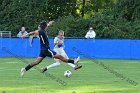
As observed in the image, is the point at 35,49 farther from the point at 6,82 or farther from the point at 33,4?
the point at 6,82

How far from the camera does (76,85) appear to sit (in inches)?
667

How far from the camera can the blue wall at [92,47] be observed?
37812 millimetres

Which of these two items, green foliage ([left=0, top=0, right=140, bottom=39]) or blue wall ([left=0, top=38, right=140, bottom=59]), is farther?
green foliage ([left=0, top=0, right=140, bottom=39])

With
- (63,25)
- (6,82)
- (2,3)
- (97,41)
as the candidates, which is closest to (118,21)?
(63,25)

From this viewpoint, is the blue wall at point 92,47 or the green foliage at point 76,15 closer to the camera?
the blue wall at point 92,47

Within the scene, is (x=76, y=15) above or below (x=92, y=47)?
below

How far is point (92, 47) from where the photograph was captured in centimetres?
3850

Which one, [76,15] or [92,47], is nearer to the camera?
[92,47]

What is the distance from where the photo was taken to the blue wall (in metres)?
37.8

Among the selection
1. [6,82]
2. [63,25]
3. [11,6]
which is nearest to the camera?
[6,82]

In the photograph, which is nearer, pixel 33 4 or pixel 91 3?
pixel 33 4

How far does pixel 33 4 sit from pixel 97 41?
54.6 feet

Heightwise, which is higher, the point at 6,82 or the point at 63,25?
the point at 6,82

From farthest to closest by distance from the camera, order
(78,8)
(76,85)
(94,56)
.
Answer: (78,8)
(94,56)
(76,85)
